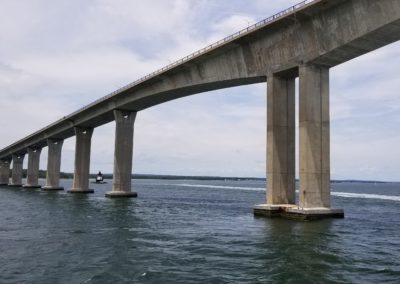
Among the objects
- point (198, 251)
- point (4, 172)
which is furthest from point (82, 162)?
point (4, 172)

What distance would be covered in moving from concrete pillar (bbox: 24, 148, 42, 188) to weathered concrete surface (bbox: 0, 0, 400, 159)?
234 ft

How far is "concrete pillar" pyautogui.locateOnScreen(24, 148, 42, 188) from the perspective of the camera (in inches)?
4626

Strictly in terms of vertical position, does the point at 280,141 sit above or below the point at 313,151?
above

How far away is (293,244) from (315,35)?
18756 millimetres

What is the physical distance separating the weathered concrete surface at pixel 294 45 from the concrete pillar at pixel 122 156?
562 inches

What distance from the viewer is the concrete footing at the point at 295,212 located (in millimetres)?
34688

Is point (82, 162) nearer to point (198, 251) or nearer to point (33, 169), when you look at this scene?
point (33, 169)

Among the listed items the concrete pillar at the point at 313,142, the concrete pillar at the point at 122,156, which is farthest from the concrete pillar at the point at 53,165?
the concrete pillar at the point at 313,142

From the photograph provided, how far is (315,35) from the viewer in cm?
3588

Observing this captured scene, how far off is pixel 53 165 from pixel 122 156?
39.3m

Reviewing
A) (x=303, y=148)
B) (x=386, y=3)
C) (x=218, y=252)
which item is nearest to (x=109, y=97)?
(x=303, y=148)

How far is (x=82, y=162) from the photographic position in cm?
8594

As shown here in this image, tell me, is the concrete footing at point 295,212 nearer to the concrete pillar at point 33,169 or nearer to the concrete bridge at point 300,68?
the concrete bridge at point 300,68

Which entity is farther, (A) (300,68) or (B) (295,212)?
(A) (300,68)
